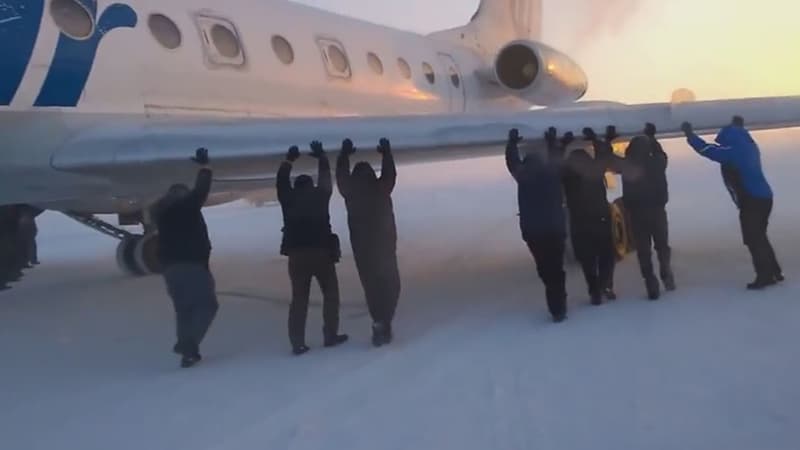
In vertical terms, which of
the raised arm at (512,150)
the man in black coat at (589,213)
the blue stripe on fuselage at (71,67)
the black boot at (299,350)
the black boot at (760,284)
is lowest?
the black boot at (299,350)

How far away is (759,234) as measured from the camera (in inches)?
318

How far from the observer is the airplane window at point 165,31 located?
8758mm

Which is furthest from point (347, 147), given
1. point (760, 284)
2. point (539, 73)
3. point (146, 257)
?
point (539, 73)

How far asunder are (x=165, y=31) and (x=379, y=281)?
376 cm

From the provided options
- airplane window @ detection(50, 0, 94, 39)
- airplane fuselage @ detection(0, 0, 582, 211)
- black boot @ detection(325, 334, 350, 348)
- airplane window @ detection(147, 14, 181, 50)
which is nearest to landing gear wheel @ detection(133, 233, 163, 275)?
airplane fuselage @ detection(0, 0, 582, 211)

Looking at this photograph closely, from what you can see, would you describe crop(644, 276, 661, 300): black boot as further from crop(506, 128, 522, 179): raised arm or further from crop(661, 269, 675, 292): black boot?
crop(506, 128, 522, 179): raised arm

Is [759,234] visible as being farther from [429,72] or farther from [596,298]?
[429,72]

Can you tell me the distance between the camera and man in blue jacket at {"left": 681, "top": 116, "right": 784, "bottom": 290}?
809 cm

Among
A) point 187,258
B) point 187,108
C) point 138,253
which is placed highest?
point 187,108

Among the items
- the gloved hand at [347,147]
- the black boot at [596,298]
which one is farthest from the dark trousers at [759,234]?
the gloved hand at [347,147]

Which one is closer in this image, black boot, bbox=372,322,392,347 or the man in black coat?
black boot, bbox=372,322,392,347

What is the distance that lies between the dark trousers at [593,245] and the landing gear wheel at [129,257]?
7.28 metres

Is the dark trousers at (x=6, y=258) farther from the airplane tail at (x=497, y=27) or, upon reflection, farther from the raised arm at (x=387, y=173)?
the airplane tail at (x=497, y=27)

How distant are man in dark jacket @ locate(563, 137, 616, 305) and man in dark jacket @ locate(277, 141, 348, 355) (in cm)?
234
